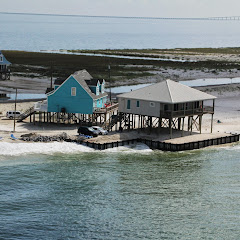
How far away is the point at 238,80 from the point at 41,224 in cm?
9738

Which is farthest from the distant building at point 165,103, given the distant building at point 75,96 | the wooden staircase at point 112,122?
the distant building at point 75,96

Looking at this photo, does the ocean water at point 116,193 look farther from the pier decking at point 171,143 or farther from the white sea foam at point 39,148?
the pier decking at point 171,143

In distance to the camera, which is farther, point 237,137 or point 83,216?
point 237,137

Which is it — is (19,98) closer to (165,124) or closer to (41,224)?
(165,124)

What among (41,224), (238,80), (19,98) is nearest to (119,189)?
(41,224)

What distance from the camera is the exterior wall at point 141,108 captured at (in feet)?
224

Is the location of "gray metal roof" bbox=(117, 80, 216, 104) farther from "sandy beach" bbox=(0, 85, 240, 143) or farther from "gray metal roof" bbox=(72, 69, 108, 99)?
"gray metal roof" bbox=(72, 69, 108, 99)

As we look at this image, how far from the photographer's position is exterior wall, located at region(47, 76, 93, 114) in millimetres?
73438

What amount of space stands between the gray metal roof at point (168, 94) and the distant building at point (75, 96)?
16.1ft

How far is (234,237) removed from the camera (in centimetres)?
4125

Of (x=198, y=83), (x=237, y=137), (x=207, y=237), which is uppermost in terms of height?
(x=198, y=83)

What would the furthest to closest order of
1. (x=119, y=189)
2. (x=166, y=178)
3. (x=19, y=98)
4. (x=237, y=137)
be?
(x=19, y=98), (x=237, y=137), (x=166, y=178), (x=119, y=189)

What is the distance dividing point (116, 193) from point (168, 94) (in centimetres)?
2247

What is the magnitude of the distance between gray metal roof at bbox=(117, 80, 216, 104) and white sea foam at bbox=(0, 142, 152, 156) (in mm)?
6705
